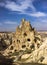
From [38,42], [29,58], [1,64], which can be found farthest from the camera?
[38,42]

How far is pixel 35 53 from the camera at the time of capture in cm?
8788

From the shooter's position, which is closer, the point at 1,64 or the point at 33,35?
the point at 1,64

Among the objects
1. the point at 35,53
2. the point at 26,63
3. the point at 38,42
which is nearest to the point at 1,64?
the point at 26,63

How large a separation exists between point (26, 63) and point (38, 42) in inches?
1064

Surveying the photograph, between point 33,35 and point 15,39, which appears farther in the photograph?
point 15,39

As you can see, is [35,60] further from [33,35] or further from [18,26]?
[18,26]

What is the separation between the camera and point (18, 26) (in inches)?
4692

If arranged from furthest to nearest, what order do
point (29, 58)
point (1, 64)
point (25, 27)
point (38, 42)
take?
point (25, 27) → point (38, 42) → point (29, 58) → point (1, 64)

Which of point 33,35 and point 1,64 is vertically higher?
point 33,35

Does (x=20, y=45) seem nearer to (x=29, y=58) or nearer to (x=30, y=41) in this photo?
(x=30, y=41)

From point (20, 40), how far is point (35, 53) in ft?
93.0

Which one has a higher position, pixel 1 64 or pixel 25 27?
pixel 25 27

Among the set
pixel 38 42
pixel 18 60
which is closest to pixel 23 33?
pixel 38 42

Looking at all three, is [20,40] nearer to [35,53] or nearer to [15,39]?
[15,39]
